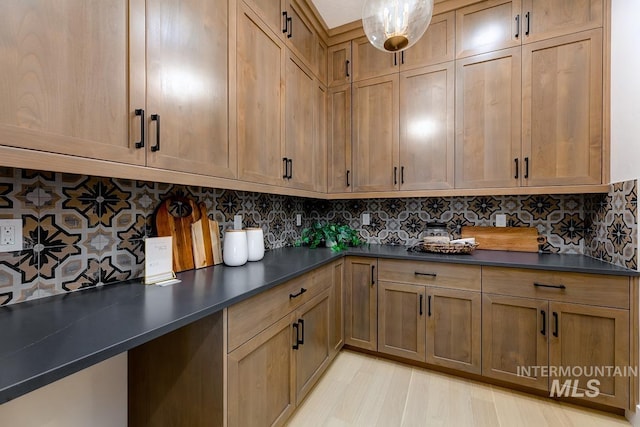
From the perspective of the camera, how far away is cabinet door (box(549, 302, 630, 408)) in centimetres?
155

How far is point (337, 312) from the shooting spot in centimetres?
218

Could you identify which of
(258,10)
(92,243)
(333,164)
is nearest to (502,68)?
(333,164)

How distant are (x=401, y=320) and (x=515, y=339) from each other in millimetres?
718

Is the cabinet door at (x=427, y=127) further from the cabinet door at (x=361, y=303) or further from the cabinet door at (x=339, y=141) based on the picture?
the cabinet door at (x=361, y=303)

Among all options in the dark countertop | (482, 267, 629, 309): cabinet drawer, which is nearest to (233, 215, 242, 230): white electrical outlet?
the dark countertop

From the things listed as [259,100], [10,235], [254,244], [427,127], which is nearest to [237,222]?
[254,244]

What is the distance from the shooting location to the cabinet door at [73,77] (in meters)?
0.73

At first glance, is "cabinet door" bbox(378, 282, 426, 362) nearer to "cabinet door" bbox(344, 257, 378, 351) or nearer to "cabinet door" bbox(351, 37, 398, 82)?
"cabinet door" bbox(344, 257, 378, 351)

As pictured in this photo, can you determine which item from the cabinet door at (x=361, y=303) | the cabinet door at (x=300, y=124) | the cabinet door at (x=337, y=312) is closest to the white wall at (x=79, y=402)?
the cabinet door at (x=337, y=312)

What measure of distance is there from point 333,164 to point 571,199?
1.87 metres

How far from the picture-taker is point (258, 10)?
161 cm

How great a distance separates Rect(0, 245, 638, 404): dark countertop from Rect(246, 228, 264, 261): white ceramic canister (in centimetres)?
20

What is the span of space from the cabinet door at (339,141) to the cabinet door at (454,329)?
3.82 ft

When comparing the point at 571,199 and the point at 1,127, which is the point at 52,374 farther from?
the point at 571,199
